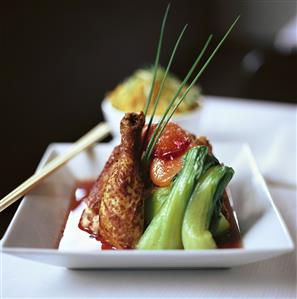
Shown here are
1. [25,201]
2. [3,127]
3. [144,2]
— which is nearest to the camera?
[25,201]

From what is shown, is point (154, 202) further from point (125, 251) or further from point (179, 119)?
point (179, 119)

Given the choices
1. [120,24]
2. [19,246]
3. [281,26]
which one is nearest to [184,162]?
[19,246]

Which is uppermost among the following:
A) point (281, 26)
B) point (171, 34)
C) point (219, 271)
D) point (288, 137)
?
point (281, 26)

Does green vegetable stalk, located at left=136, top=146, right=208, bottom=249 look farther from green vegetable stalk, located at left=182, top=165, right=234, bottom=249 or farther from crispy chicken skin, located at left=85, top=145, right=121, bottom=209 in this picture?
crispy chicken skin, located at left=85, top=145, right=121, bottom=209

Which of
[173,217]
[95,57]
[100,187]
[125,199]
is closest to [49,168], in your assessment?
[100,187]

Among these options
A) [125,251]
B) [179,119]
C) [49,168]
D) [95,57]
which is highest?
[95,57]

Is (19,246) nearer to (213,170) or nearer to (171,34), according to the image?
→ (213,170)

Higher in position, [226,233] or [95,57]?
[95,57]
